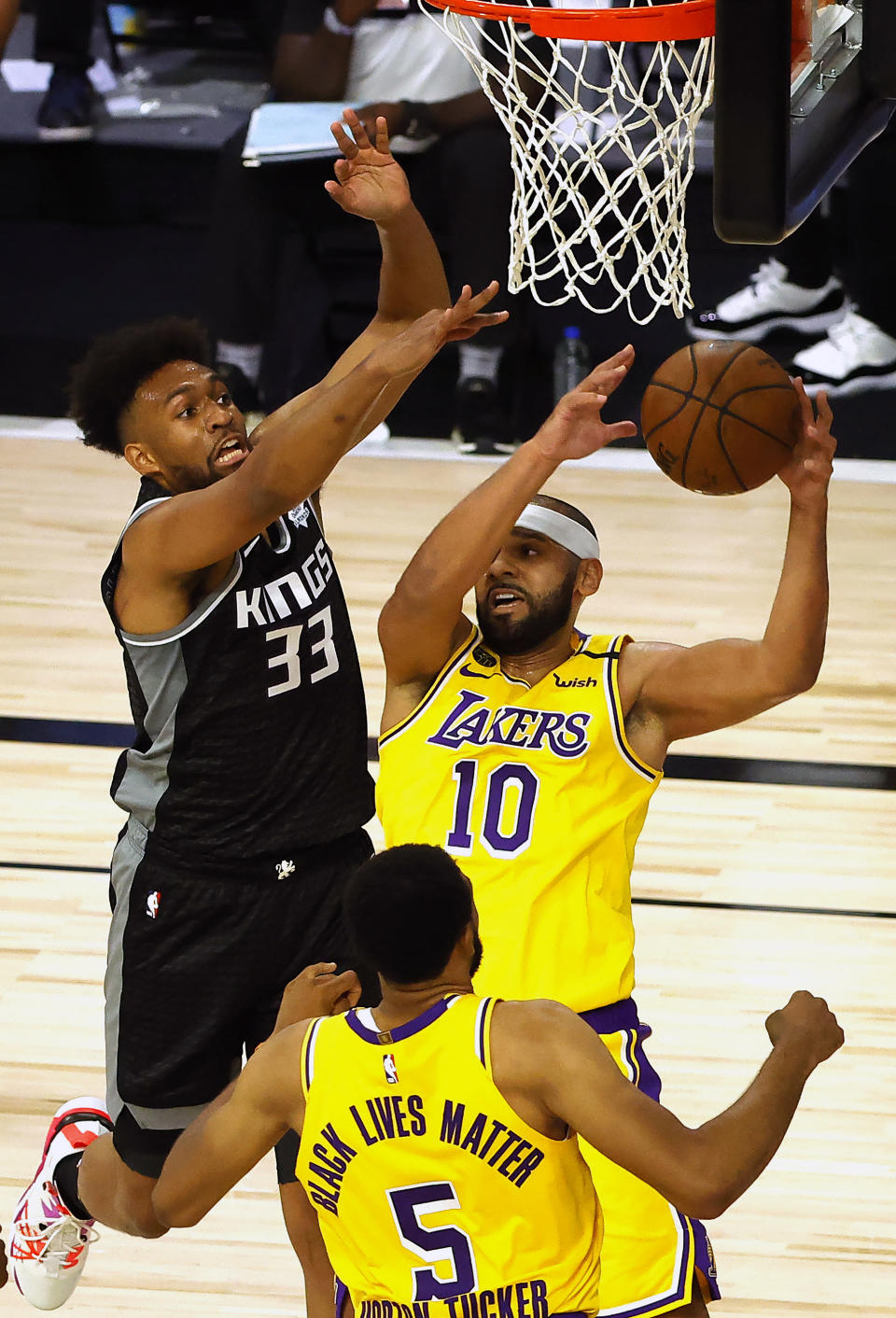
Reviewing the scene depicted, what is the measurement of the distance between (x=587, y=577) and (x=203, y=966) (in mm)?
1011

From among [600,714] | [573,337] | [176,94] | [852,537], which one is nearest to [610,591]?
[852,537]

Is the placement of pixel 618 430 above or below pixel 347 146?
below

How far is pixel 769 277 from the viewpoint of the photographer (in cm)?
974

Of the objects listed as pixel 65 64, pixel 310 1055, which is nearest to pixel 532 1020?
pixel 310 1055

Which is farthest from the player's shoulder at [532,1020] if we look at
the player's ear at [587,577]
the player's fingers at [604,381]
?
the player's ear at [587,577]

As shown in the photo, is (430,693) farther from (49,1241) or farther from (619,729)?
(49,1241)

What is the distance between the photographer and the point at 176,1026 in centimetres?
323

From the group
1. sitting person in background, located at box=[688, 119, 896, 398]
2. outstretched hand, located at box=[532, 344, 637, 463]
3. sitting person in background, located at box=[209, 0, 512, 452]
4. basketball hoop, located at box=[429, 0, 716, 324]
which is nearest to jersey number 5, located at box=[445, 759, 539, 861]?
outstretched hand, located at box=[532, 344, 637, 463]

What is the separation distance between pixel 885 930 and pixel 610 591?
267cm

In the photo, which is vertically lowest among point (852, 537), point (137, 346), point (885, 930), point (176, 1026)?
point (852, 537)

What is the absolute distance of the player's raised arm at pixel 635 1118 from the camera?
7.35 feet

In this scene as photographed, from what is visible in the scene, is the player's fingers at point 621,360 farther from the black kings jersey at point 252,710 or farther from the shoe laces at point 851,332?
the shoe laces at point 851,332

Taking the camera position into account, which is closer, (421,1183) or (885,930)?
(421,1183)

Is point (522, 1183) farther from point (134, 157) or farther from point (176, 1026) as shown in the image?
point (134, 157)
